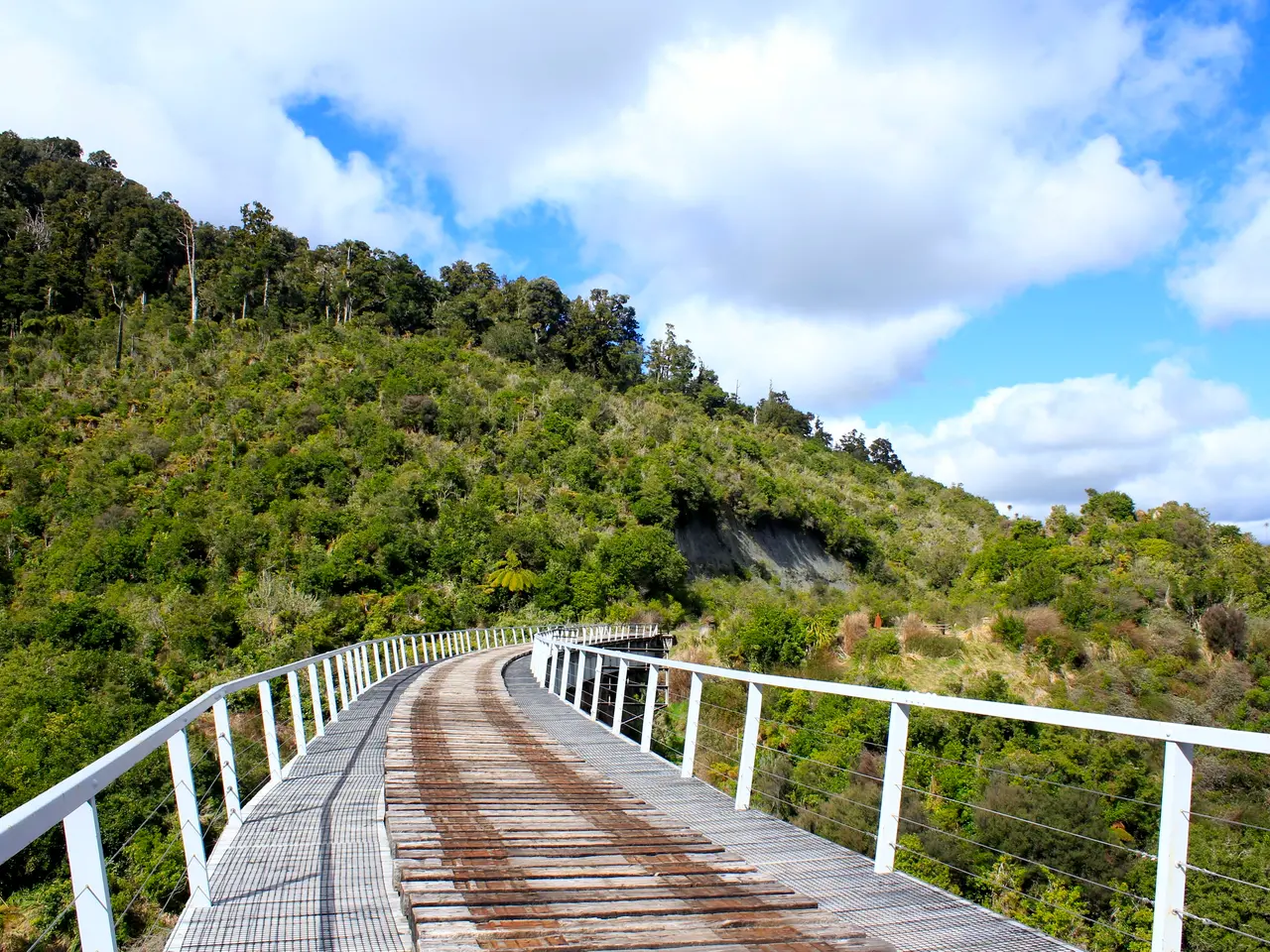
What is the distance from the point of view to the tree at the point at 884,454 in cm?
10319

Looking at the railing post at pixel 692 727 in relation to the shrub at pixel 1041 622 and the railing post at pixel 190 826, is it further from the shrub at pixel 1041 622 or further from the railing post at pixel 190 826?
the shrub at pixel 1041 622

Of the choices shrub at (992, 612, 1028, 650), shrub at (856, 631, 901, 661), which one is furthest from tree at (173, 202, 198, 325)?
shrub at (992, 612, 1028, 650)

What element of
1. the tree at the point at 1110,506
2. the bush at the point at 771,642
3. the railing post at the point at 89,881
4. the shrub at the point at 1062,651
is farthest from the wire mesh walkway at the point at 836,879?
the tree at the point at 1110,506

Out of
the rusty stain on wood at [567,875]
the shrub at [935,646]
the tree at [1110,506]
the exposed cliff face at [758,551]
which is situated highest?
the tree at [1110,506]

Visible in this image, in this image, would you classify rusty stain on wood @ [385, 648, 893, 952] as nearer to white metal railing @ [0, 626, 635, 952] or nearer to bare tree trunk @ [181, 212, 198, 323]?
white metal railing @ [0, 626, 635, 952]

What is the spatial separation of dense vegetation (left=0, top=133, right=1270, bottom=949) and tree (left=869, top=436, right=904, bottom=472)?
27486 millimetres

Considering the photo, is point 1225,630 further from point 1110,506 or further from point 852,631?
point 1110,506

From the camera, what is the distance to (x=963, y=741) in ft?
65.7

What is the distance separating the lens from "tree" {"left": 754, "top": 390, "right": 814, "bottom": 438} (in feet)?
296

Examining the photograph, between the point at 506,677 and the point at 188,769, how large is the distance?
14420 millimetres

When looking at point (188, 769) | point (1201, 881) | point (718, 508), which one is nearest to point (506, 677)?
point (1201, 881)

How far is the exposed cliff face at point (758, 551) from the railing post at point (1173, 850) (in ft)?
142

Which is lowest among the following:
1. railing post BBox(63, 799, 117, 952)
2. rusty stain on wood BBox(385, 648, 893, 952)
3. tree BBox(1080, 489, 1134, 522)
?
rusty stain on wood BBox(385, 648, 893, 952)

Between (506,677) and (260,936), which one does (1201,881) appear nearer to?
(506,677)
